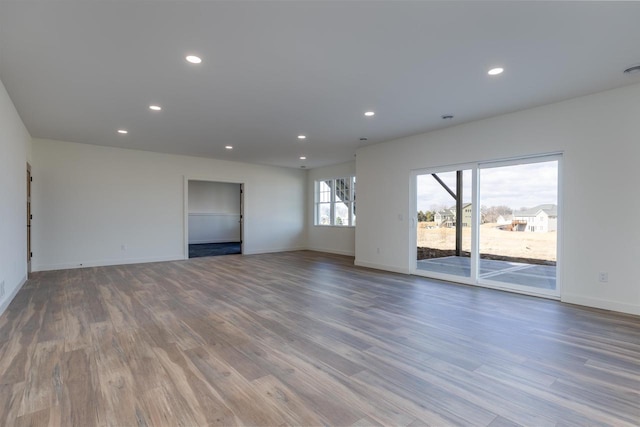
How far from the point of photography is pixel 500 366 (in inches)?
89.9

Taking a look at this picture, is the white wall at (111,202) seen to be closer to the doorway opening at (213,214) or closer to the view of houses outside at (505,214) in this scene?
the doorway opening at (213,214)

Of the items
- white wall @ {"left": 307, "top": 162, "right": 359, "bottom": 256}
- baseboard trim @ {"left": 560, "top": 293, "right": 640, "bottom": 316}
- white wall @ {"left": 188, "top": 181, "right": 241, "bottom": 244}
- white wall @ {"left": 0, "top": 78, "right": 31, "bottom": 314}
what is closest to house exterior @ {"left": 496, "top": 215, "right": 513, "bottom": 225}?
baseboard trim @ {"left": 560, "top": 293, "right": 640, "bottom": 316}

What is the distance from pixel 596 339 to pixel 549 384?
1.23 metres

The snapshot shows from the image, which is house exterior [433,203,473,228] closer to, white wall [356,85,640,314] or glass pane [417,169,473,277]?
glass pane [417,169,473,277]

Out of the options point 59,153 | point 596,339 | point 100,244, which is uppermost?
point 59,153

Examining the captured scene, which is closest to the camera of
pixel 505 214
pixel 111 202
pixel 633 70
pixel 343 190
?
pixel 633 70

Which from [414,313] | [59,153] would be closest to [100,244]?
[59,153]

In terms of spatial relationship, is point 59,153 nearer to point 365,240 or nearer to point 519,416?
point 365,240

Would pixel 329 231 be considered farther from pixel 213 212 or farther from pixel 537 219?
pixel 537 219

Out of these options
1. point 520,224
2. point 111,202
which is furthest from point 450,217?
point 111,202

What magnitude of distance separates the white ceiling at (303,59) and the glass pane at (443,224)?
1.12 meters

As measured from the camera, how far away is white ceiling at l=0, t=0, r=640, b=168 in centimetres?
222

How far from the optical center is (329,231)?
915 centimetres

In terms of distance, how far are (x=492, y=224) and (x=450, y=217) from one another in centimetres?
70
